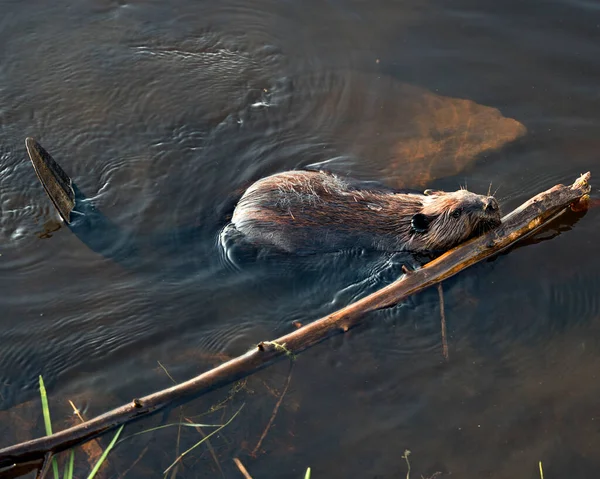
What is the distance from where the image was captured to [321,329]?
15.5 ft

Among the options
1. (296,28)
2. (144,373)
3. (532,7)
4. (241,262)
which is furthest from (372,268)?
(532,7)

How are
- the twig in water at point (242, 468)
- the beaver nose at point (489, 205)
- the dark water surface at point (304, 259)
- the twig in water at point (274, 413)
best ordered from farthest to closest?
the beaver nose at point (489, 205), the dark water surface at point (304, 259), the twig in water at point (274, 413), the twig in water at point (242, 468)

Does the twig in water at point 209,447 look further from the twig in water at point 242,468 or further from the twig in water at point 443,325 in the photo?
the twig in water at point 443,325

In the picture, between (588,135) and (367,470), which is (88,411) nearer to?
(367,470)

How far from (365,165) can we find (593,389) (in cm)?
281

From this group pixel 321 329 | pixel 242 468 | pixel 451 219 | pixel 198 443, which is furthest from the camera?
pixel 451 219

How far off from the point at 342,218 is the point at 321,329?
140cm

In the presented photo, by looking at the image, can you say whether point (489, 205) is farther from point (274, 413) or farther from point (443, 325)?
point (274, 413)

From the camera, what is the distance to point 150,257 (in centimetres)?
577

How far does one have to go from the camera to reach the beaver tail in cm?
534

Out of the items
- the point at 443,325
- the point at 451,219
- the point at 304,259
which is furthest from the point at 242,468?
the point at 451,219

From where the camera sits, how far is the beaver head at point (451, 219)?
5555mm

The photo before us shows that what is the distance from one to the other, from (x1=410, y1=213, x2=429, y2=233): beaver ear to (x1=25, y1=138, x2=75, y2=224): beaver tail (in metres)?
2.90

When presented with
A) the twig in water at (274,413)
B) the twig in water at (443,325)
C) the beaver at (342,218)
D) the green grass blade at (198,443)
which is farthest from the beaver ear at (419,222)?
the green grass blade at (198,443)
